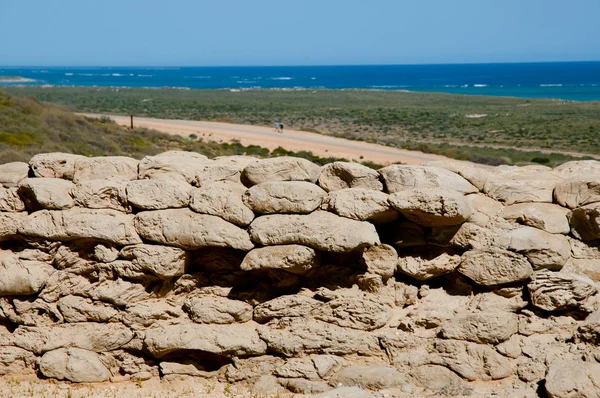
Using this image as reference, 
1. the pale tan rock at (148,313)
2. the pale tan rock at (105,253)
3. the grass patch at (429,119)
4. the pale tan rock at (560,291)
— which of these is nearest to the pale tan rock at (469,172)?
the pale tan rock at (560,291)

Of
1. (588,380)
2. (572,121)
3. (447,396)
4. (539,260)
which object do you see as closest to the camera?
(588,380)

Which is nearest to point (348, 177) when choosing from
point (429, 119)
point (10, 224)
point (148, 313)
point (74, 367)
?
point (148, 313)

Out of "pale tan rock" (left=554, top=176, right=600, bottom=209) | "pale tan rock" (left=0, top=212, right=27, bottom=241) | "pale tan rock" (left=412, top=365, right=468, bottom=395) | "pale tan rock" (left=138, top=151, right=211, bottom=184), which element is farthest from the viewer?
"pale tan rock" (left=138, top=151, right=211, bottom=184)

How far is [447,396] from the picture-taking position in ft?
28.5

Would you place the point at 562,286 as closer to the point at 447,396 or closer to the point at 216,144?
the point at 447,396

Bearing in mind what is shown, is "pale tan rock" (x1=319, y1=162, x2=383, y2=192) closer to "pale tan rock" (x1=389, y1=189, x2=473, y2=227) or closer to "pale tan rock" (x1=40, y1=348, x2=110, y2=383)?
"pale tan rock" (x1=389, y1=189, x2=473, y2=227)

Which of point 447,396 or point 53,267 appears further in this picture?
point 53,267

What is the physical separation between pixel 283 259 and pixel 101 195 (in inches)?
123

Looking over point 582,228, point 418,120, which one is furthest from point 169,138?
point 418,120

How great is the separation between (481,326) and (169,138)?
31940mm

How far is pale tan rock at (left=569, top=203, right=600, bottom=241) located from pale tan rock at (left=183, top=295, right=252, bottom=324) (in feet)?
16.8

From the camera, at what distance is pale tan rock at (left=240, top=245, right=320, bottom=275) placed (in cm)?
938

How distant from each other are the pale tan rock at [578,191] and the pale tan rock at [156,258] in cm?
587

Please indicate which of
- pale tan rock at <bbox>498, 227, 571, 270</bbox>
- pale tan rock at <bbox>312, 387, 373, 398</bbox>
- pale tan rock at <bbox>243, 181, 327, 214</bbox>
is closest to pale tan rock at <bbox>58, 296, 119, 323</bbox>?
pale tan rock at <bbox>243, 181, 327, 214</bbox>
